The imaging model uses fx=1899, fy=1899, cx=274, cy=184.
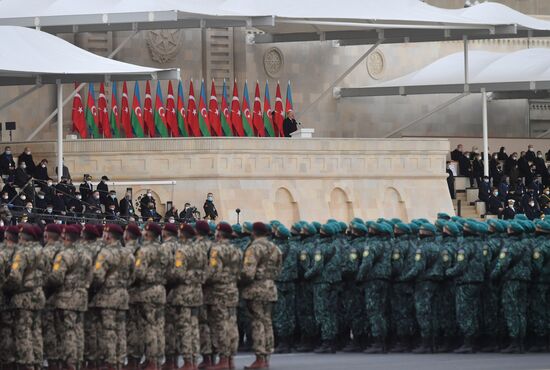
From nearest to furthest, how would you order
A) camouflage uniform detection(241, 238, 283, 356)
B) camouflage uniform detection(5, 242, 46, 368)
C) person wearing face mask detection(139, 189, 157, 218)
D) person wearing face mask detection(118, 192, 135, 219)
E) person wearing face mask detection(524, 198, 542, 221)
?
camouflage uniform detection(5, 242, 46, 368) < camouflage uniform detection(241, 238, 283, 356) < person wearing face mask detection(118, 192, 135, 219) < person wearing face mask detection(139, 189, 157, 218) < person wearing face mask detection(524, 198, 542, 221)

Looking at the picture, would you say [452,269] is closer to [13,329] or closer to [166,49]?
[13,329]

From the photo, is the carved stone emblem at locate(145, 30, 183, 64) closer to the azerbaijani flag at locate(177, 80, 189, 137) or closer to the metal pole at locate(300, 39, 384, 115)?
the azerbaijani flag at locate(177, 80, 189, 137)

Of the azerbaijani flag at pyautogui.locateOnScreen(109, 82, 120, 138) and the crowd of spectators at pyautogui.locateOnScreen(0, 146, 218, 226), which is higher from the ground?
the azerbaijani flag at pyautogui.locateOnScreen(109, 82, 120, 138)

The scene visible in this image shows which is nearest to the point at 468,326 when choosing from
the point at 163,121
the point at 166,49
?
the point at 163,121

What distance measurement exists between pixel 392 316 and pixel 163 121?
2285 cm

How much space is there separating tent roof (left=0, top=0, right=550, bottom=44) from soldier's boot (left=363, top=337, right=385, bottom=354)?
19.7 meters

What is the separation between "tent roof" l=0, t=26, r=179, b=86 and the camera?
133ft

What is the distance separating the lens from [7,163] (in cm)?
4019

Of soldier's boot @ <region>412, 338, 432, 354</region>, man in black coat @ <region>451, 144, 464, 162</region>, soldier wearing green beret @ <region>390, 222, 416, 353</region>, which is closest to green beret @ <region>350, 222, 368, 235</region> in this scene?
soldier wearing green beret @ <region>390, 222, 416, 353</region>

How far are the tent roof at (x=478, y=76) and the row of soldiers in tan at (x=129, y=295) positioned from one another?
2876 centimetres

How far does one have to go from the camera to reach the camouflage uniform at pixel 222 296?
2306 centimetres

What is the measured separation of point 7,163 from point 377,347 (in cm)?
1584

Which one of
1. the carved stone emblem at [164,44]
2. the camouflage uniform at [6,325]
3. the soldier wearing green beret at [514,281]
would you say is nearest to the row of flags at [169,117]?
the carved stone emblem at [164,44]

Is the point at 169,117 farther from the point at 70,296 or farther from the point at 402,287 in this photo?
the point at 70,296
